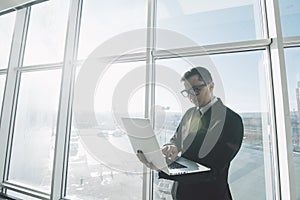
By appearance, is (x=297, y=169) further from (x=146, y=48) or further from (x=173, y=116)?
(x=146, y=48)

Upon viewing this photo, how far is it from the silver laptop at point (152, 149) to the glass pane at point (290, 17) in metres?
1.28

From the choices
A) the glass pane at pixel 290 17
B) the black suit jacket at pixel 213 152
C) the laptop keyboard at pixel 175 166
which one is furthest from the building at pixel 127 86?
the laptop keyboard at pixel 175 166

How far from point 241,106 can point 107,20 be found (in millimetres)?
1780

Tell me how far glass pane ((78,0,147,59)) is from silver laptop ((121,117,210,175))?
1.07m

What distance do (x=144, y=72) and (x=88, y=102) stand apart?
77 cm

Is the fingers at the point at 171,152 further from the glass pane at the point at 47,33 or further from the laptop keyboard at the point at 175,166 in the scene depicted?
the glass pane at the point at 47,33

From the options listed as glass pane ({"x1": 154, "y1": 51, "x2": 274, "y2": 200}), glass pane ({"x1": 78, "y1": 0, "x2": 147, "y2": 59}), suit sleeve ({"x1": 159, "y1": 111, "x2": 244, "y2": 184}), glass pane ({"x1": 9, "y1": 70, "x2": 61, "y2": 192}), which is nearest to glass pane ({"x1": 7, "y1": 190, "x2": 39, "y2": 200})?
glass pane ({"x1": 9, "y1": 70, "x2": 61, "y2": 192})

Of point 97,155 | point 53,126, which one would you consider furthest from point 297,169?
point 53,126

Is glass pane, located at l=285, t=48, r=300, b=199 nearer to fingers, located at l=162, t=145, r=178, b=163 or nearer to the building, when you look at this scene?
the building

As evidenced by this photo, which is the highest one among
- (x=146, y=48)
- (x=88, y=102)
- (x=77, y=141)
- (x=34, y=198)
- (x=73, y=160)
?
(x=146, y=48)

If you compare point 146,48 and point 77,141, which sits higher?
point 146,48

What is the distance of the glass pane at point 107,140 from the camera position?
1875mm

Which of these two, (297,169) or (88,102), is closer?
(297,169)

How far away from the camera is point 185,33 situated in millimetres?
1834
